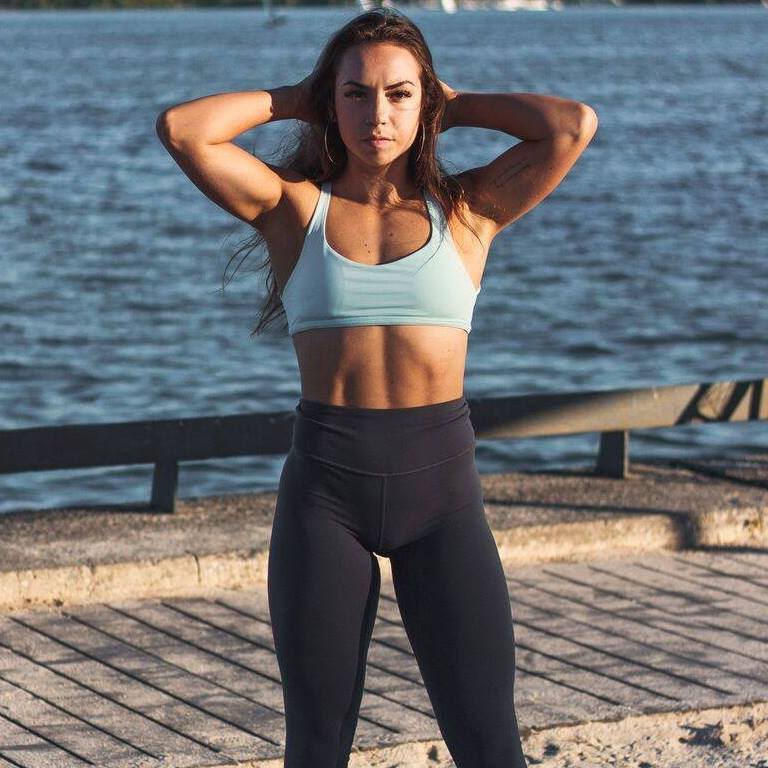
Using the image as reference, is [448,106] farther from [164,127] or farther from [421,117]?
[164,127]

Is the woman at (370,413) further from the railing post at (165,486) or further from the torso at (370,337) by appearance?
the railing post at (165,486)

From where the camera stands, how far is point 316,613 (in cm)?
356

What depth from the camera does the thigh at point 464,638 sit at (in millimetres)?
3584

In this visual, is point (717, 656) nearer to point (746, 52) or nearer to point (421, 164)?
point (421, 164)

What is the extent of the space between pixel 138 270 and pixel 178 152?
723 inches

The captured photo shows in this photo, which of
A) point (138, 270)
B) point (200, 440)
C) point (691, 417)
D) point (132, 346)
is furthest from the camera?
point (138, 270)

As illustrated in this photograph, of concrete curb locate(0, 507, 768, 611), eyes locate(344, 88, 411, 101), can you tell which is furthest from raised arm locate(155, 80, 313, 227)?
concrete curb locate(0, 507, 768, 611)

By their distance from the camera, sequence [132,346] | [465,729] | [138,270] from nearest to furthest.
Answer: [465,729]
[132,346]
[138,270]

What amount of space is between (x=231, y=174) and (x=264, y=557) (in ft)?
9.84

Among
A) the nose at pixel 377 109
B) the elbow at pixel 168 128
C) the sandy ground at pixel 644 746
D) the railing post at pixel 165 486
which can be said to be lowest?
the sandy ground at pixel 644 746

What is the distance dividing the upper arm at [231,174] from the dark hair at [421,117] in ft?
0.43

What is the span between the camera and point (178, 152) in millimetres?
3695

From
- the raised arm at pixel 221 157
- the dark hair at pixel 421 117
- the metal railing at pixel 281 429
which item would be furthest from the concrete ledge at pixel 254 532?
the raised arm at pixel 221 157

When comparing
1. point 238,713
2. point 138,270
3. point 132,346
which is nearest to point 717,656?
point 238,713
